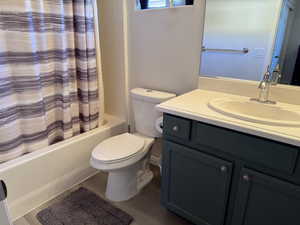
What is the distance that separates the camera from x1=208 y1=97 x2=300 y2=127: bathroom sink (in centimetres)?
120

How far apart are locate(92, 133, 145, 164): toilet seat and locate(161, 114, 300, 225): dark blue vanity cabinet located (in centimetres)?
30

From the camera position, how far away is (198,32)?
5.23 ft

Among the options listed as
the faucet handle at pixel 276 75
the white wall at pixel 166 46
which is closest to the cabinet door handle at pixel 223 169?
the faucet handle at pixel 276 75

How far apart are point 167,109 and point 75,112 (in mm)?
1030

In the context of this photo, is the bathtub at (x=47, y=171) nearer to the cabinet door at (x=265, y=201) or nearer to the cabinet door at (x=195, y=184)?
the cabinet door at (x=195, y=184)

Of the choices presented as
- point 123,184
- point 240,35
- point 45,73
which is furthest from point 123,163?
point 240,35

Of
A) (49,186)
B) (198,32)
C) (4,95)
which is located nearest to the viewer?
(4,95)

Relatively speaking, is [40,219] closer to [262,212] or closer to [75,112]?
[75,112]

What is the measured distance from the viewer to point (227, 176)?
3.80 feet

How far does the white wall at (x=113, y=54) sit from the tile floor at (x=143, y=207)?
0.75 meters

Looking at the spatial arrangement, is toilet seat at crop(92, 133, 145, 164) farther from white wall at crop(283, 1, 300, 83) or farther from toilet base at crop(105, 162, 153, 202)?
white wall at crop(283, 1, 300, 83)

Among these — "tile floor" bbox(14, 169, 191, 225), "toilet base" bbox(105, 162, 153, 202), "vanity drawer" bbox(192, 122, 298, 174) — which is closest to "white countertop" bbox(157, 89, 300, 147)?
"vanity drawer" bbox(192, 122, 298, 174)

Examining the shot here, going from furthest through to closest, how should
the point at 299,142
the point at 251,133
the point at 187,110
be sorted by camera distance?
the point at 187,110 < the point at 251,133 < the point at 299,142

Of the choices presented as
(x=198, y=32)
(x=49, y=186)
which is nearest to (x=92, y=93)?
(x=49, y=186)
